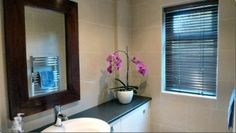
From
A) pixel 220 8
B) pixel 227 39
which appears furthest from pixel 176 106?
pixel 220 8

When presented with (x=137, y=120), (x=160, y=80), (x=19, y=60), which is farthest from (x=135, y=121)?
(x=19, y=60)

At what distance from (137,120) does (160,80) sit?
55 centimetres

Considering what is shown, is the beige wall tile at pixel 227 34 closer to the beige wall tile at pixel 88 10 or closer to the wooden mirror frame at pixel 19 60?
the beige wall tile at pixel 88 10

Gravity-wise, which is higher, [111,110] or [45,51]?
[45,51]

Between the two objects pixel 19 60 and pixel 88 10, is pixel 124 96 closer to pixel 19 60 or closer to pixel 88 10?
pixel 88 10

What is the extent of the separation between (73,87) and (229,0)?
1.66 metres

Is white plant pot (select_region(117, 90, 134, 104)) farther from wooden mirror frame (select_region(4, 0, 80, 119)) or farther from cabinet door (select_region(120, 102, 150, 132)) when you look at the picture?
wooden mirror frame (select_region(4, 0, 80, 119))

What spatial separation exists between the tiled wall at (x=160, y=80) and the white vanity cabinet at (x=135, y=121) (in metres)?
0.14

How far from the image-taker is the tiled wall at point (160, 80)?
1.75 metres

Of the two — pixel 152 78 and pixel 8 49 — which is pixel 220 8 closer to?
pixel 152 78

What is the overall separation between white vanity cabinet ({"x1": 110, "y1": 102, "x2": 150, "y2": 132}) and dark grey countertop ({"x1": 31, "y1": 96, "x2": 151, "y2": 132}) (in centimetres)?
4

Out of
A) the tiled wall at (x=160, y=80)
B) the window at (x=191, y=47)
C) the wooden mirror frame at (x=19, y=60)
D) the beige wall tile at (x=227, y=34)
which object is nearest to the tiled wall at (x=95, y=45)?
the wooden mirror frame at (x=19, y=60)

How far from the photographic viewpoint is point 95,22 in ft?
6.04

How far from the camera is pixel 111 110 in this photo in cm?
175
